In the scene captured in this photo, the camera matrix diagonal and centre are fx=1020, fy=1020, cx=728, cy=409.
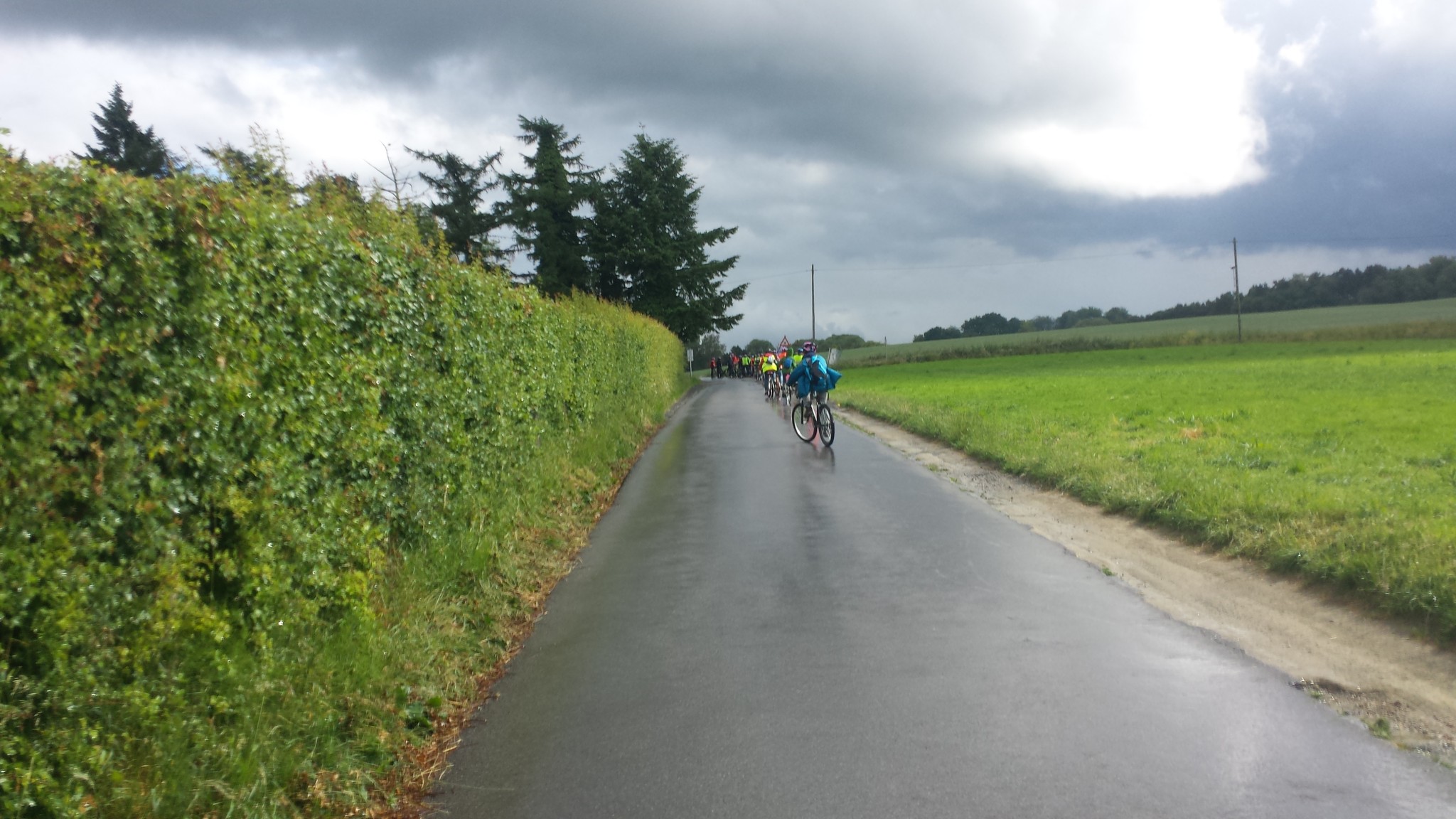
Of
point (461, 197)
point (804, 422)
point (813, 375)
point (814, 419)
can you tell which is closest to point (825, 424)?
point (814, 419)

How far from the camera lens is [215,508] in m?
4.09

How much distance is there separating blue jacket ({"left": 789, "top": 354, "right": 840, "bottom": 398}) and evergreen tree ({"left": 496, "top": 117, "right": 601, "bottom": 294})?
1655 inches

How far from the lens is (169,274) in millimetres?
3660

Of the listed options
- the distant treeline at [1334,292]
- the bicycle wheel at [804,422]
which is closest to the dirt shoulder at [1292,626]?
the bicycle wheel at [804,422]

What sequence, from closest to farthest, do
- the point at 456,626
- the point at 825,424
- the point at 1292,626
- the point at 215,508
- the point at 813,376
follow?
1. the point at 215,508
2. the point at 456,626
3. the point at 1292,626
4. the point at 825,424
5. the point at 813,376

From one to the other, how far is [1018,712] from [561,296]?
40.4ft

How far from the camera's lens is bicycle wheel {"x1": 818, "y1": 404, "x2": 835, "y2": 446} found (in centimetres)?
1842

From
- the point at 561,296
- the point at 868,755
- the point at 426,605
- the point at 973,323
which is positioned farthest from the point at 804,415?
the point at 973,323

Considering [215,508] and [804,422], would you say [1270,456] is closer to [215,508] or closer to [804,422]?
[804,422]

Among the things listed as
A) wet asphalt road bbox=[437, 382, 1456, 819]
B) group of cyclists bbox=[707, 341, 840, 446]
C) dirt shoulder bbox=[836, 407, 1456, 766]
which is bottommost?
dirt shoulder bbox=[836, 407, 1456, 766]

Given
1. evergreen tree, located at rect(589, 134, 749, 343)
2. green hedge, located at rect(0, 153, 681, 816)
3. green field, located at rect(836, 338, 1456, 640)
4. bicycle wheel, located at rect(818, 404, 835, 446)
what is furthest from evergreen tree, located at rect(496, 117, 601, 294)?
green hedge, located at rect(0, 153, 681, 816)

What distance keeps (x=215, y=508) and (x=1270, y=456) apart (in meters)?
12.6

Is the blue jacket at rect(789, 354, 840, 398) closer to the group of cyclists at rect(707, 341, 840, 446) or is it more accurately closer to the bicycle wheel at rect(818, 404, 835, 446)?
the group of cyclists at rect(707, 341, 840, 446)

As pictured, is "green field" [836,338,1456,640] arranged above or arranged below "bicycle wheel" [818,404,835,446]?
below
